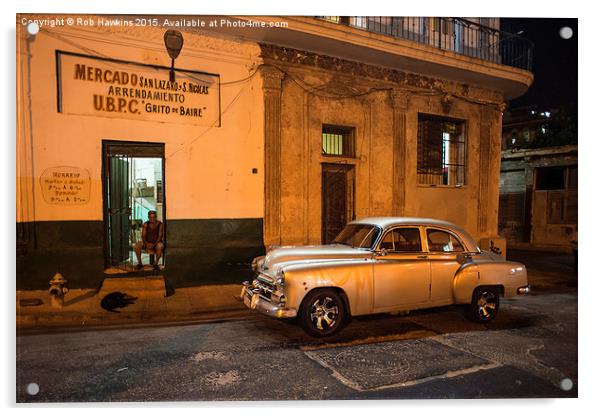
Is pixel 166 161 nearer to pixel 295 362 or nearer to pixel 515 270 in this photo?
pixel 295 362

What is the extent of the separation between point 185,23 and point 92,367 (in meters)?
4.70

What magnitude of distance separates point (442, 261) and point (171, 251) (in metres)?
5.08

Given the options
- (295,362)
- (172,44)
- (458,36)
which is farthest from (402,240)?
(458,36)

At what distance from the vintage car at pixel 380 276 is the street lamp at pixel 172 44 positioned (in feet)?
13.5

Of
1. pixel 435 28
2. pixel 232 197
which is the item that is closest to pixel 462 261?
pixel 232 197

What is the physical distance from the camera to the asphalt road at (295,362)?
4020 mm

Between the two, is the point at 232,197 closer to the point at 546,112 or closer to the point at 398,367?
the point at 398,367

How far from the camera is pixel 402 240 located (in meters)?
5.85

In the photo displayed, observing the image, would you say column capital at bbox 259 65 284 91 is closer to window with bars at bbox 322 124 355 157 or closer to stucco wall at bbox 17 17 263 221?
stucco wall at bbox 17 17 263 221

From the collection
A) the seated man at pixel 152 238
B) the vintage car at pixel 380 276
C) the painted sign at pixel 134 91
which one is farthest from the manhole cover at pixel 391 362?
the painted sign at pixel 134 91

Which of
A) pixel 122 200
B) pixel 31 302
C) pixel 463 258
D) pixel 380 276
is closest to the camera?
pixel 380 276

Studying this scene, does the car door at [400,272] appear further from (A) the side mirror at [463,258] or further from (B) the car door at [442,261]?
(A) the side mirror at [463,258]

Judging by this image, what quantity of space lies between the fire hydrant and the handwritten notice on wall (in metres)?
1.39

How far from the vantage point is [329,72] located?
30.2ft
